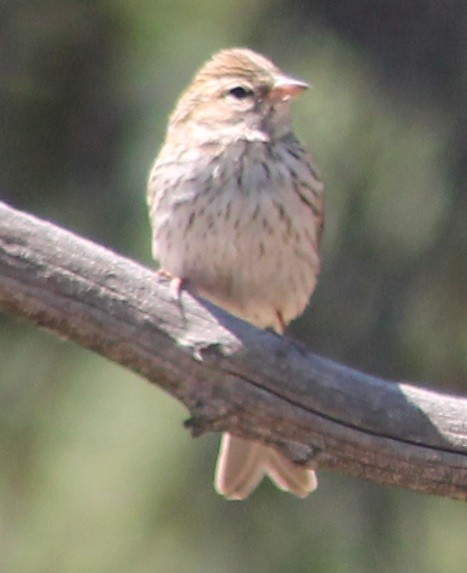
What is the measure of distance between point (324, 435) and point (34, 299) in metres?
0.74

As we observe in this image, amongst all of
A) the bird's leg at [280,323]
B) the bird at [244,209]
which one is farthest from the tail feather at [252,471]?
the bird's leg at [280,323]

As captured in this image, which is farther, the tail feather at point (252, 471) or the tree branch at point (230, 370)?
the tail feather at point (252, 471)

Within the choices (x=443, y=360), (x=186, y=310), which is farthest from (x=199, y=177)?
(x=443, y=360)

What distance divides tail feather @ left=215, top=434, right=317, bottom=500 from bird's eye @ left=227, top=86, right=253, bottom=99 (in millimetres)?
949

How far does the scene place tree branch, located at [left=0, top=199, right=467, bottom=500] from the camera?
13.3 ft

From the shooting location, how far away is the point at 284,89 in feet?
16.6

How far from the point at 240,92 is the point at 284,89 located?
16 centimetres

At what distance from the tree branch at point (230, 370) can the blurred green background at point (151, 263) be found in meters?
1.57

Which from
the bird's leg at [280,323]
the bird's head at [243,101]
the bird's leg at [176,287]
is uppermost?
the bird's head at [243,101]

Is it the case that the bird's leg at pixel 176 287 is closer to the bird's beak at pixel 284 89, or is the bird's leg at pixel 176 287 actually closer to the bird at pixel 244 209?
the bird at pixel 244 209

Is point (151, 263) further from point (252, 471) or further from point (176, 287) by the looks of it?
point (176, 287)

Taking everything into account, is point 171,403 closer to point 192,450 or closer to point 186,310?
point 192,450

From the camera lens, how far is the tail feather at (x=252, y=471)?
4875mm

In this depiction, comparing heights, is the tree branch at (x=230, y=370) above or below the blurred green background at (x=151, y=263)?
below
